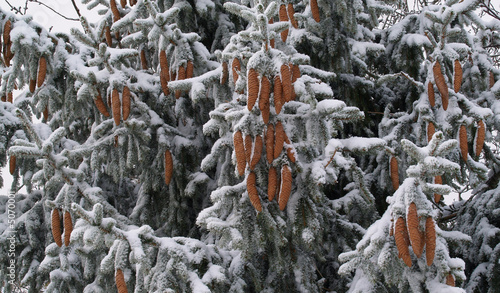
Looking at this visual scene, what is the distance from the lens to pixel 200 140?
4305mm

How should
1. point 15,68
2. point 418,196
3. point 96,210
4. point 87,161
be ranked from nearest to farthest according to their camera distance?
point 418,196, point 96,210, point 15,68, point 87,161

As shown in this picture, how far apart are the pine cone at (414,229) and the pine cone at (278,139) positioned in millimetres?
759

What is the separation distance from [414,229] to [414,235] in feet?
0.09

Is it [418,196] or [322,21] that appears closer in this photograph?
[418,196]

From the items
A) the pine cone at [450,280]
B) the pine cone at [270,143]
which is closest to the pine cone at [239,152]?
the pine cone at [270,143]

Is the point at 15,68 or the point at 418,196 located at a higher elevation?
the point at 15,68

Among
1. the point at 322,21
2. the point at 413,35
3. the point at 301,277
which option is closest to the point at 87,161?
the point at 301,277

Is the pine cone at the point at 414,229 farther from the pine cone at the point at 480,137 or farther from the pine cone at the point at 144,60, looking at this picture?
the pine cone at the point at 144,60

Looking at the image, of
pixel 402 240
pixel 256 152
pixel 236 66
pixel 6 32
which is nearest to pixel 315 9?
pixel 236 66

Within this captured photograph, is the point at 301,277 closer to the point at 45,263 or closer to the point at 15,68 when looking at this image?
the point at 45,263

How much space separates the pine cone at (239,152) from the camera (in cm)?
235

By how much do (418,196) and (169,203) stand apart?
2.66m

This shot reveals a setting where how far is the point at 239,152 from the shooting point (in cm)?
238

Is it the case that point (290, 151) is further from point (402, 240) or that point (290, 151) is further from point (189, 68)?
point (189, 68)
